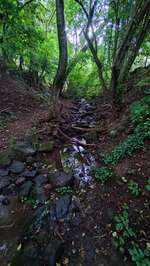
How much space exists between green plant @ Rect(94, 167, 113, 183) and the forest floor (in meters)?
0.02

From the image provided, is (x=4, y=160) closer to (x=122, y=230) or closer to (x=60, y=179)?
(x=60, y=179)

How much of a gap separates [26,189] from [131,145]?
2.04 m

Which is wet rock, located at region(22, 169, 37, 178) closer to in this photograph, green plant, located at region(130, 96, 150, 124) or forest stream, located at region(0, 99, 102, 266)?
forest stream, located at region(0, 99, 102, 266)

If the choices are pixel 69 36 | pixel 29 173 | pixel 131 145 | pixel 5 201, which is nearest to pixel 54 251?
pixel 5 201

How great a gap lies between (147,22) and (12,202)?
521 cm

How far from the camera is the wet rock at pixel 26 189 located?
2.72 metres

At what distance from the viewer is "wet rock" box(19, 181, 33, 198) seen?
8.92ft

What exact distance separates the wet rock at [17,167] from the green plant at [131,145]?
162 centimetres

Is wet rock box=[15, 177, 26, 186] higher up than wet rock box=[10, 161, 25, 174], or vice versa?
wet rock box=[10, 161, 25, 174]

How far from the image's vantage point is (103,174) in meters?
2.95

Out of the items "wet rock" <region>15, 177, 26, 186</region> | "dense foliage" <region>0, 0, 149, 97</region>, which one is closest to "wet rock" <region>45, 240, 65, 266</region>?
"wet rock" <region>15, 177, 26, 186</region>

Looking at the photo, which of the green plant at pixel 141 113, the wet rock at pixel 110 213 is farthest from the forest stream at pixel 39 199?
the green plant at pixel 141 113

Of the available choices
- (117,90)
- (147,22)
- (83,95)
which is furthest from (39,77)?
(147,22)

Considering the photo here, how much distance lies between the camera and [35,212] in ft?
7.86
